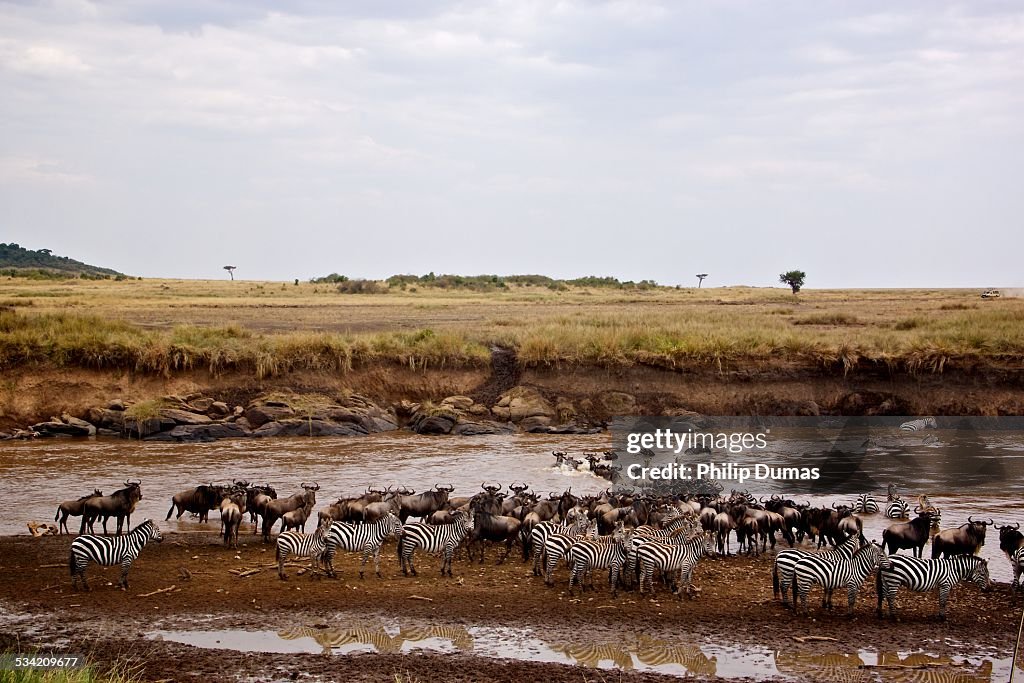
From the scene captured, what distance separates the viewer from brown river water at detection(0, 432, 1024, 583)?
57.7 ft

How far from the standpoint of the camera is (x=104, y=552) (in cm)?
1230

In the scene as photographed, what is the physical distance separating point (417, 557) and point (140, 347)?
1714 centimetres

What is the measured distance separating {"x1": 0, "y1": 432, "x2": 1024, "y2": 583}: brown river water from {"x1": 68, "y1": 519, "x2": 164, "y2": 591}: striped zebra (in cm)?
328

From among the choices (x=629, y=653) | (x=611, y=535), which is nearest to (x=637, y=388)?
(x=611, y=535)

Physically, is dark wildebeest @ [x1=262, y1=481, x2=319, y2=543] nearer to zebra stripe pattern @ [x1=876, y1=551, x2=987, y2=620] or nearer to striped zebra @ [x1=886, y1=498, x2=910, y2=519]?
zebra stripe pattern @ [x1=876, y1=551, x2=987, y2=620]

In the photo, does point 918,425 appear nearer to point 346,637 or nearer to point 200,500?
point 200,500

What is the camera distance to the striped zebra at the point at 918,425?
27047 mm

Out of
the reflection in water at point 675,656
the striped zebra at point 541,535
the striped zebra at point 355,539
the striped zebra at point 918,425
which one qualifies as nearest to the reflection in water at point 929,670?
the reflection in water at point 675,656

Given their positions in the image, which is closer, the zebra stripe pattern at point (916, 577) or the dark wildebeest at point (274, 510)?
the zebra stripe pattern at point (916, 577)

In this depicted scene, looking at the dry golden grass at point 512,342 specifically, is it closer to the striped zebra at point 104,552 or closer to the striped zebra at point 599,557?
the striped zebra at point 104,552

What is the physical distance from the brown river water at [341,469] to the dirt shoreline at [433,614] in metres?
2.93

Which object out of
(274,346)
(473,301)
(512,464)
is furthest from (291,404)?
(473,301)

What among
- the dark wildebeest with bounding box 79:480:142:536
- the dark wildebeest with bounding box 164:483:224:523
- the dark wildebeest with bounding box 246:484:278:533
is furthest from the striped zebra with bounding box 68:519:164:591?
the dark wildebeest with bounding box 164:483:224:523

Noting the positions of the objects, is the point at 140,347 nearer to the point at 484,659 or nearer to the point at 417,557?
the point at 417,557
